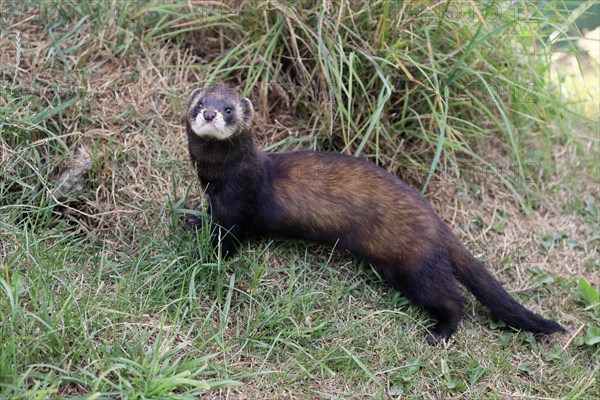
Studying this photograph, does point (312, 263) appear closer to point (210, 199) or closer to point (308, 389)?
point (210, 199)

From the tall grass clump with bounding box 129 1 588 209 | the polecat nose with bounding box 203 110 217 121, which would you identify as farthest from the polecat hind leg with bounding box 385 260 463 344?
the polecat nose with bounding box 203 110 217 121

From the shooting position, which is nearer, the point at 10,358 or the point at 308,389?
the point at 10,358

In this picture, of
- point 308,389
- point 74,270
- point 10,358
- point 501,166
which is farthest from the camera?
point 501,166

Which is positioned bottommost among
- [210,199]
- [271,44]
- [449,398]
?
[449,398]

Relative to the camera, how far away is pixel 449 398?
381cm

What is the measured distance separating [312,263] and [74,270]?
5.00 feet

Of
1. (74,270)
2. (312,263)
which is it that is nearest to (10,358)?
(74,270)

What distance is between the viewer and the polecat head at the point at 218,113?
12.9ft

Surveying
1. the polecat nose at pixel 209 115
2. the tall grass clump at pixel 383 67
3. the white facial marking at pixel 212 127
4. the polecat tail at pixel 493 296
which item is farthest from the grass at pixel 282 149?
the polecat nose at pixel 209 115

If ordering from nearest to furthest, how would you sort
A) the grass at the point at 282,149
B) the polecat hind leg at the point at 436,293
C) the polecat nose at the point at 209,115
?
1. the grass at the point at 282,149
2. the polecat nose at the point at 209,115
3. the polecat hind leg at the point at 436,293

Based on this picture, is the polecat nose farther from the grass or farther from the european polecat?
the grass

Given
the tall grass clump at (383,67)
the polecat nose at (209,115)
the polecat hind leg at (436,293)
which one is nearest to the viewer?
the polecat nose at (209,115)

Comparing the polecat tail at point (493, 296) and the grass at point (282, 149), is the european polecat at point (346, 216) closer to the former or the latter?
the polecat tail at point (493, 296)

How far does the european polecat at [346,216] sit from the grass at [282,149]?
17cm
